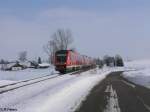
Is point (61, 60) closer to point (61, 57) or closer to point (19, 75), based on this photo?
point (61, 57)

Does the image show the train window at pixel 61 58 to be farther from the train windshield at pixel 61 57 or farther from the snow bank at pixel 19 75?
the snow bank at pixel 19 75

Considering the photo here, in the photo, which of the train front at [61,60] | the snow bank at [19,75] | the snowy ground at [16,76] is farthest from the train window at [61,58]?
the snow bank at [19,75]

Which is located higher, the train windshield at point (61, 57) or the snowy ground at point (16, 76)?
the train windshield at point (61, 57)

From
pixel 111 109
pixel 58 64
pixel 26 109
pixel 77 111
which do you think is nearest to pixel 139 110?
pixel 111 109

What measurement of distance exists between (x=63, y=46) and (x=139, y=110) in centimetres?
11417

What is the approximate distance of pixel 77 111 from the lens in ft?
39.6

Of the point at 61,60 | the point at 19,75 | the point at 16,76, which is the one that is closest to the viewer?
the point at 61,60

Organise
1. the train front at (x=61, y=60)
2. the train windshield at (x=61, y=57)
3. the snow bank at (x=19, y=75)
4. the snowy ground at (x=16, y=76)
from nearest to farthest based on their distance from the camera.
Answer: the snowy ground at (x=16, y=76) < the snow bank at (x=19, y=75) < the train front at (x=61, y=60) < the train windshield at (x=61, y=57)

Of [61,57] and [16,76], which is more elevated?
[61,57]

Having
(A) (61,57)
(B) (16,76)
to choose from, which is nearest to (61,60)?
(A) (61,57)

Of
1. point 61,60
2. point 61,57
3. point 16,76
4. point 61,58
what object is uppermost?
point 61,57

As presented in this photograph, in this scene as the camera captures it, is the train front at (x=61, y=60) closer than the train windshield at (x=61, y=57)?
Yes

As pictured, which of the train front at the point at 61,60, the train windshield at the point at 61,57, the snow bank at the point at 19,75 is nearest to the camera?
the snow bank at the point at 19,75

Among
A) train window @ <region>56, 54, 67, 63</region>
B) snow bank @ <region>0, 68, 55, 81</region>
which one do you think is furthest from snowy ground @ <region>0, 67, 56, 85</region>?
train window @ <region>56, 54, 67, 63</region>
